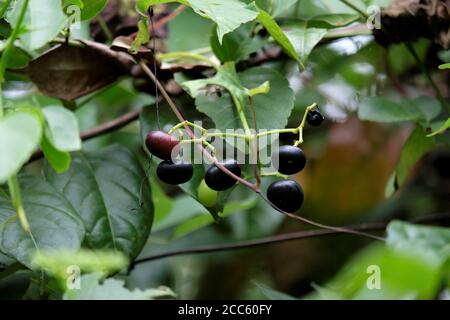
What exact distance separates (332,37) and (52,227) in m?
0.46

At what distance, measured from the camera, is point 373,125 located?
59.2 inches

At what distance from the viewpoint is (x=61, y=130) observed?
50cm

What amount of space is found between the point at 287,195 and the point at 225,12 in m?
0.18

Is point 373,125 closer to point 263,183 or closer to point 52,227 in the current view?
point 263,183

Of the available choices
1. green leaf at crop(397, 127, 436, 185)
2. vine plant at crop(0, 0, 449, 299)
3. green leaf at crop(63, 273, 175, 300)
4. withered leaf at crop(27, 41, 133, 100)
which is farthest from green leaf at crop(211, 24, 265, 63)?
green leaf at crop(63, 273, 175, 300)

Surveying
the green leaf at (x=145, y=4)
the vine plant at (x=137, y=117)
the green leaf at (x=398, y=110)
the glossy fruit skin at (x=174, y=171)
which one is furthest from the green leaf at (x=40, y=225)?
the green leaf at (x=398, y=110)

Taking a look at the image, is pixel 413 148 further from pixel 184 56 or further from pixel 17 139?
pixel 17 139

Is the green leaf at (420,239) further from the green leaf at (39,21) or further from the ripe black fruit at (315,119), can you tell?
the green leaf at (39,21)

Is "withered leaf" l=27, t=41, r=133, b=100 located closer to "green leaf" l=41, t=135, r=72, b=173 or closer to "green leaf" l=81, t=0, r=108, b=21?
"green leaf" l=81, t=0, r=108, b=21

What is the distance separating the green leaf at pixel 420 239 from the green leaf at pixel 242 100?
0.65 feet

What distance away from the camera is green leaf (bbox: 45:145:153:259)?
0.82 m

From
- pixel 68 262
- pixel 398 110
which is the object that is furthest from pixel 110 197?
pixel 398 110

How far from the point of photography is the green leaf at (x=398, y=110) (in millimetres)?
852
